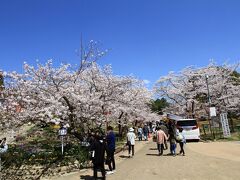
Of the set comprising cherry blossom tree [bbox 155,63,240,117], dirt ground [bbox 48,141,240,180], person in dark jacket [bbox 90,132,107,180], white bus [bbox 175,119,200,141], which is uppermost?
cherry blossom tree [bbox 155,63,240,117]

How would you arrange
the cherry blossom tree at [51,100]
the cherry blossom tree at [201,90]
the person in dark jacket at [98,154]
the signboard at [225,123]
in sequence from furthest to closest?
the cherry blossom tree at [201,90], the signboard at [225,123], the cherry blossom tree at [51,100], the person in dark jacket at [98,154]

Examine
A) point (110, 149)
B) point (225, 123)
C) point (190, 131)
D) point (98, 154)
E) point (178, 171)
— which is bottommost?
point (178, 171)

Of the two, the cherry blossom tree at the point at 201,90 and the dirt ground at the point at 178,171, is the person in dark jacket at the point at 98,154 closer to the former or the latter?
the dirt ground at the point at 178,171

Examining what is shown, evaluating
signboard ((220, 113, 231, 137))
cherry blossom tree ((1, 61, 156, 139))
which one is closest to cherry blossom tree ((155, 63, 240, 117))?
signboard ((220, 113, 231, 137))

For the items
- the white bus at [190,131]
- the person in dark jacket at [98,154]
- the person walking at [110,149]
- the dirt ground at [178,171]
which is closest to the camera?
the person in dark jacket at [98,154]

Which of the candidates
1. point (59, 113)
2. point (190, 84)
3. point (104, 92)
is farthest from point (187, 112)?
point (59, 113)

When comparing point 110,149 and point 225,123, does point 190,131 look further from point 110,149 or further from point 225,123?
point 110,149

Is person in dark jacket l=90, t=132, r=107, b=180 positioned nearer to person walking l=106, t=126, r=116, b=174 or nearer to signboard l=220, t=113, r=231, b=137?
person walking l=106, t=126, r=116, b=174

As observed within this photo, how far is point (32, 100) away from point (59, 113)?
1.54 m

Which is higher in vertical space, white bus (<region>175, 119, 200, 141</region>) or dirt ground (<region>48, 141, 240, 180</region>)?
white bus (<region>175, 119, 200, 141</region>)

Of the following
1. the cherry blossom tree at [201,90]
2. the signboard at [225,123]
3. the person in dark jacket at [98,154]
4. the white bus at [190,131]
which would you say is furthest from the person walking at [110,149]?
the cherry blossom tree at [201,90]

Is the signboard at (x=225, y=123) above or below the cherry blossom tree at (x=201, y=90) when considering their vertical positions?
below

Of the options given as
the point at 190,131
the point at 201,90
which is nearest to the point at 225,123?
the point at 190,131

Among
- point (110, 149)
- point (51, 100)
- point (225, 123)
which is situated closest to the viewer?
point (110, 149)
